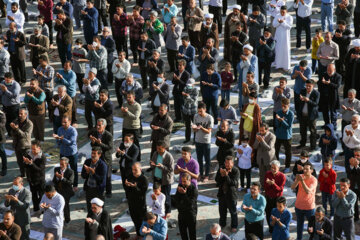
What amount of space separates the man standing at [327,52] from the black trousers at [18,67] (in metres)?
9.12

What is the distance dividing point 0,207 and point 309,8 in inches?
493

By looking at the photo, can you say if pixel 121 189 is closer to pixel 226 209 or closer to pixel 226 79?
pixel 226 209

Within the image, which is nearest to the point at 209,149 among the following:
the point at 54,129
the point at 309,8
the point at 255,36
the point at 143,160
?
the point at 143,160

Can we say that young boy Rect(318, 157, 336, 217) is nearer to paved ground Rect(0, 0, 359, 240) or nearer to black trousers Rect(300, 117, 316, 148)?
paved ground Rect(0, 0, 359, 240)

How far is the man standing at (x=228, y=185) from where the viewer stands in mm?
20156

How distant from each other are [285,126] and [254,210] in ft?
12.4

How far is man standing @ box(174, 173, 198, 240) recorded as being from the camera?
1956 centimetres

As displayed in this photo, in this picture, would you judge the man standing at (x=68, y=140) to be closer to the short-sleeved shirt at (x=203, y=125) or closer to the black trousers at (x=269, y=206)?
the short-sleeved shirt at (x=203, y=125)

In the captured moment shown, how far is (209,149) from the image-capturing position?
22.5 m

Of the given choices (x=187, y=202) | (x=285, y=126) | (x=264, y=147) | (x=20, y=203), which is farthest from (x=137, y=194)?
(x=285, y=126)

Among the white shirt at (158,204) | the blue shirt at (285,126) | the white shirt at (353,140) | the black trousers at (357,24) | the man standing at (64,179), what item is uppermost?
the black trousers at (357,24)

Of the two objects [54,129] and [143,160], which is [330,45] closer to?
[143,160]

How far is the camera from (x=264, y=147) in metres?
21.4

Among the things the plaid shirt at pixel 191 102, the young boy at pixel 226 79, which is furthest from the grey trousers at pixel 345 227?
the young boy at pixel 226 79
